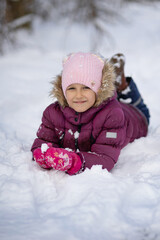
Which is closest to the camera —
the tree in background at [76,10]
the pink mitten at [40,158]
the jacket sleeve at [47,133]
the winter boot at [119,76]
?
the pink mitten at [40,158]

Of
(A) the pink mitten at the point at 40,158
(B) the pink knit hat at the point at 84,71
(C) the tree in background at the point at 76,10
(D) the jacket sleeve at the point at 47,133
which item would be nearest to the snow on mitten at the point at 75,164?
(A) the pink mitten at the point at 40,158

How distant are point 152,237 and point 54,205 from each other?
53 centimetres

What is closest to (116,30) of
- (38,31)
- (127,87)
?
(38,31)

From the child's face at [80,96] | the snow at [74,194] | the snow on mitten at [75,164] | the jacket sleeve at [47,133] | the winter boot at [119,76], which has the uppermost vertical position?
the winter boot at [119,76]

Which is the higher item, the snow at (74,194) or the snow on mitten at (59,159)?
the snow on mitten at (59,159)

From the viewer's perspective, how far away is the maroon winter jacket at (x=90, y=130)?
1.89 meters

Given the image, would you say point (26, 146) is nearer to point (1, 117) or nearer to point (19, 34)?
point (1, 117)

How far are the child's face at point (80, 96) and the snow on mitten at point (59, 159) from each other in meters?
0.40

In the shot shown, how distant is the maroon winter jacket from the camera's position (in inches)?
74.2

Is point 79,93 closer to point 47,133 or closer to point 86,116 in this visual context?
point 86,116

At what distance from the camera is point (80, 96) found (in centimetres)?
190

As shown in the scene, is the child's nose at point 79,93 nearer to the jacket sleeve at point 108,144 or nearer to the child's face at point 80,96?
the child's face at point 80,96

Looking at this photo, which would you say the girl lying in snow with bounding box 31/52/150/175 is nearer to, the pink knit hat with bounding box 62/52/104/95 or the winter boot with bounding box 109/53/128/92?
the pink knit hat with bounding box 62/52/104/95

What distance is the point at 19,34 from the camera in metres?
7.26
